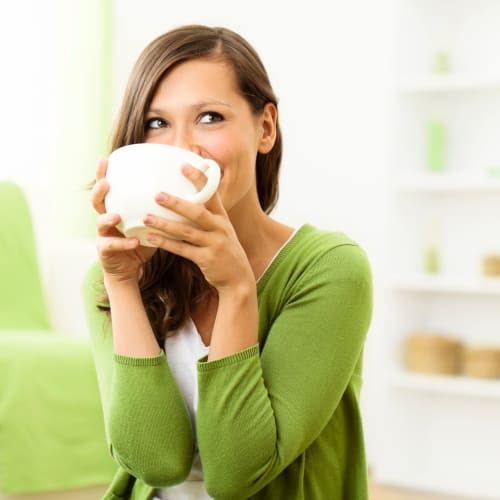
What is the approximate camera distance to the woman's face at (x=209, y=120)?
1.01m

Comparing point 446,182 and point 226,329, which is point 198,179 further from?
point 446,182

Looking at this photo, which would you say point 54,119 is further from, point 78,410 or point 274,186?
point 274,186

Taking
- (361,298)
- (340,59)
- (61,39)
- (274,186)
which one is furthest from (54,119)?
(361,298)

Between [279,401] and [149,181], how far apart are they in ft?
0.97

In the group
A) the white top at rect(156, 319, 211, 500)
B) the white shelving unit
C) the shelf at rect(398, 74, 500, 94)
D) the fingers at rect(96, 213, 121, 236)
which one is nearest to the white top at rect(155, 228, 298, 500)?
the white top at rect(156, 319, 211, 500)

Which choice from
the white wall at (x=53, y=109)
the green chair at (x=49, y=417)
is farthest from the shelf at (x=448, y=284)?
the green chair at (x=49, y=417)

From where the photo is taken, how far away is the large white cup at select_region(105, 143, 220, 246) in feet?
2.80

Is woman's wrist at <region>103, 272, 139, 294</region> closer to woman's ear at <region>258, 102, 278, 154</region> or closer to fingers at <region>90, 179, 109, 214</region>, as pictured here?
fingers at <region>90, 179, 109, 214</region>

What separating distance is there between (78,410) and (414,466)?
5.29ft

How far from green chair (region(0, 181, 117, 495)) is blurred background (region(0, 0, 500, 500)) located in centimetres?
58

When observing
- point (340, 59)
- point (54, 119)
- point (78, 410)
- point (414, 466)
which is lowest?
point (414, 466)

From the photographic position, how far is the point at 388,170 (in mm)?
3295

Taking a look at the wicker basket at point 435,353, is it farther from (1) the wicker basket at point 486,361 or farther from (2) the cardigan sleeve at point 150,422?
(2) the cardigan sleeve at point 150,422

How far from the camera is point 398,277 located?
3295 millimetres
